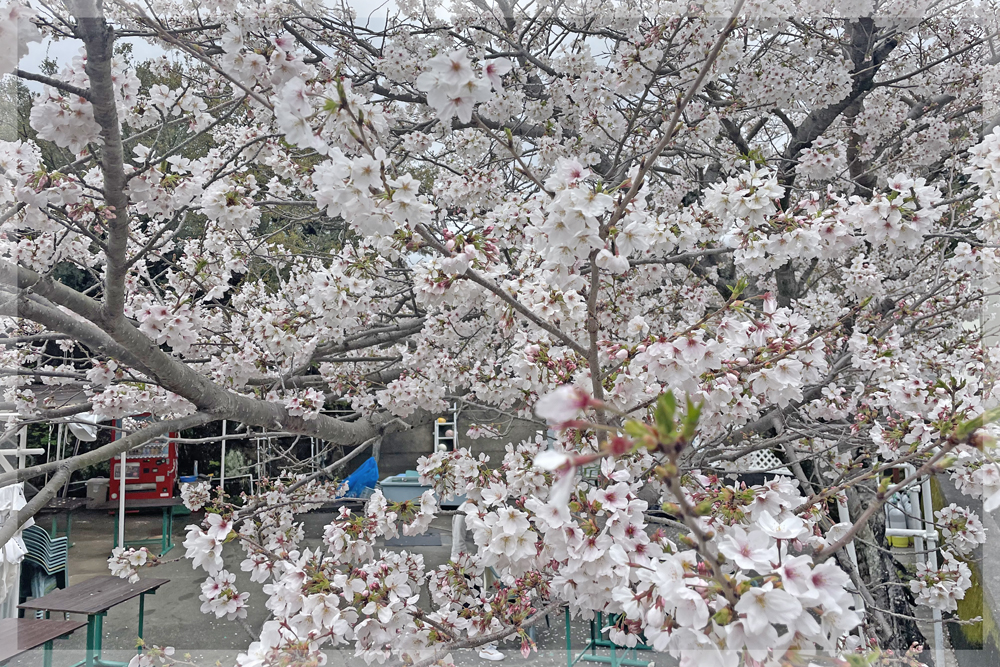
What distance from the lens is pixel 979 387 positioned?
1.77 m

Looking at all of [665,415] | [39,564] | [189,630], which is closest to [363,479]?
[189,630]

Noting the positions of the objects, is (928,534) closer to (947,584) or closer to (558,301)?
(947,584)

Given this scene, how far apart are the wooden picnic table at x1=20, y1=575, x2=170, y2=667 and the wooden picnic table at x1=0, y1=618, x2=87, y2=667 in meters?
0.09

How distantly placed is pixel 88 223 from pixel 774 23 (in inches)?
129

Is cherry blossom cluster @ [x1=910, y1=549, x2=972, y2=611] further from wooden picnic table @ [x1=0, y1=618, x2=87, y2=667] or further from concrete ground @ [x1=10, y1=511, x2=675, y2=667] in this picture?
wooden picnic table @ [x1=0, y1=618, x2=87, y2=667]

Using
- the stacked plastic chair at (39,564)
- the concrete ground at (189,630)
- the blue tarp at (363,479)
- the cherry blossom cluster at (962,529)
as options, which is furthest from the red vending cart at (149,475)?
the cherry blossom cluster at (962,529)

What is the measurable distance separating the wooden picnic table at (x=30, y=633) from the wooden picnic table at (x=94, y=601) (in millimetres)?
92

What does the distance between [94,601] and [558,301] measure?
4.08 meters

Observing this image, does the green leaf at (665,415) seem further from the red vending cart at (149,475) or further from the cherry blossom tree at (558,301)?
the red vending cart at (149,475)

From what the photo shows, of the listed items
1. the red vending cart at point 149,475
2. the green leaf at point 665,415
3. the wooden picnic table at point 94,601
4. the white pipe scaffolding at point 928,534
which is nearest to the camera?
the green leaf at point 665,415

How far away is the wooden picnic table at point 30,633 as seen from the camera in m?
3.16

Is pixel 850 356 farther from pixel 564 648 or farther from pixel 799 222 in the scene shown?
pixel 564 648

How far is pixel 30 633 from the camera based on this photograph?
339 cm

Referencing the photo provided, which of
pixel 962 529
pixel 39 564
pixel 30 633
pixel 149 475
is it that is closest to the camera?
pixel 962 529
